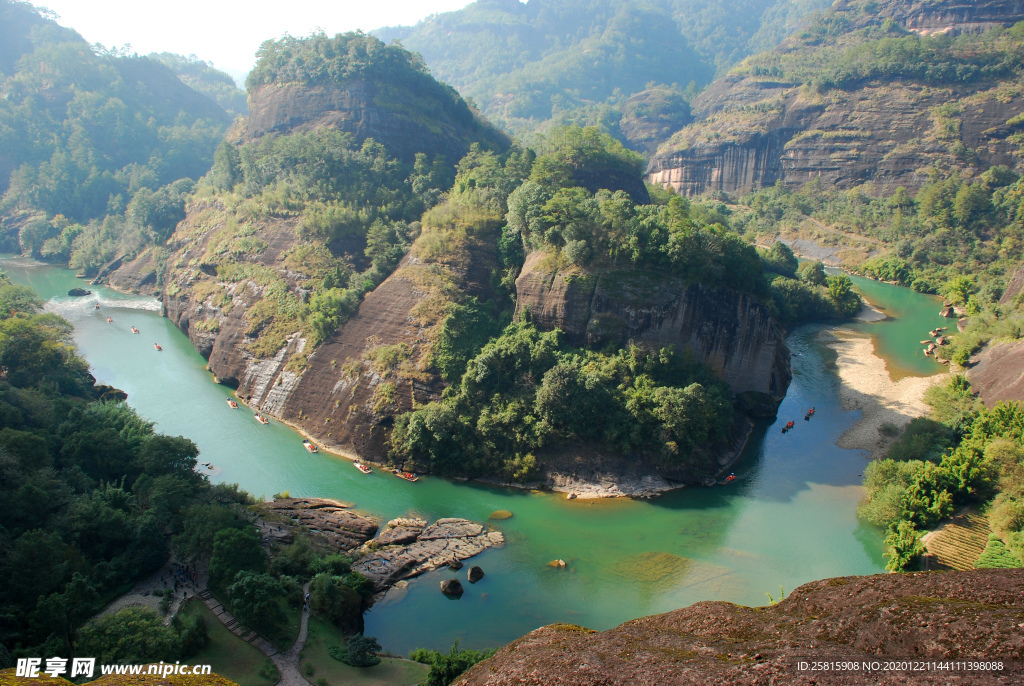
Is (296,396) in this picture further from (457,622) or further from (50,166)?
(50,166)

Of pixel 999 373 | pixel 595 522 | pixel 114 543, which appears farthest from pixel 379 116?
pixel 999 373

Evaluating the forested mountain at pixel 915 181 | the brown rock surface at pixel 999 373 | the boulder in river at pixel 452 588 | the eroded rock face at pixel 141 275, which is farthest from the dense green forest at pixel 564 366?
the eroded rock face at pixel 141 275

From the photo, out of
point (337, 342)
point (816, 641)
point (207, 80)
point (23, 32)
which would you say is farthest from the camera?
point (207, 80)

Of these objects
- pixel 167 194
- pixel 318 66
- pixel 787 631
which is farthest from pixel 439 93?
pixel 787 631

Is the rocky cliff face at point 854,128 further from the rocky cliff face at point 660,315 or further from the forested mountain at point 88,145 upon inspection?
the forested mountain at point 88,145

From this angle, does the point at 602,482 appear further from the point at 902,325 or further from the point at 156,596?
the point at 902,325

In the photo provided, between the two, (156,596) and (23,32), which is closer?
(156,596)
